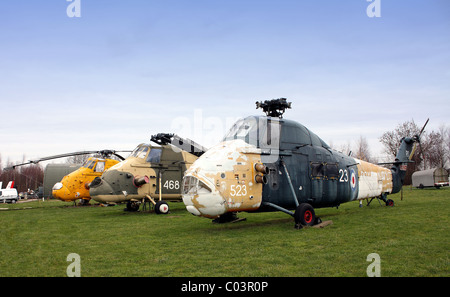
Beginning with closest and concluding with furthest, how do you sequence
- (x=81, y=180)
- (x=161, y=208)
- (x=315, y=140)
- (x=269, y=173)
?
(x=269, y=173) → (x=315, y=140) → (x=161, y=208) → (x=81, y=180)

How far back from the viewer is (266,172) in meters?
10.8

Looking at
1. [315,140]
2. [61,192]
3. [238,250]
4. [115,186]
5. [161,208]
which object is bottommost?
[161,208]

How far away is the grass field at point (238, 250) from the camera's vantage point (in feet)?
20.8

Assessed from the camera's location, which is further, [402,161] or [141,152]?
[141,152]

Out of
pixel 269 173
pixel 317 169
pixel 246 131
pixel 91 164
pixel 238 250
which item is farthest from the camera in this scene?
pixel 91 164

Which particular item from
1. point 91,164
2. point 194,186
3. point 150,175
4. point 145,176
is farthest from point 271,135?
point 91,164

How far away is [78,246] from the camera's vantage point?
30.0ft

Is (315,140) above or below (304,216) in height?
above

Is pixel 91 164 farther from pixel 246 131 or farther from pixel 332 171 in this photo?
pixel 332 171

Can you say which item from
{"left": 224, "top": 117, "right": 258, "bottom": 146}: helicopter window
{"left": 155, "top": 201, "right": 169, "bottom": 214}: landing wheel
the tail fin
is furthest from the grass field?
the tail fin

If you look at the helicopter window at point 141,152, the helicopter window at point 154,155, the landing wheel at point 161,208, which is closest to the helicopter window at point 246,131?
the landing wheel at point 161,208

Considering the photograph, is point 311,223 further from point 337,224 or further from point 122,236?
point 122,236

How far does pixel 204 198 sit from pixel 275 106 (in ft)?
17.1
